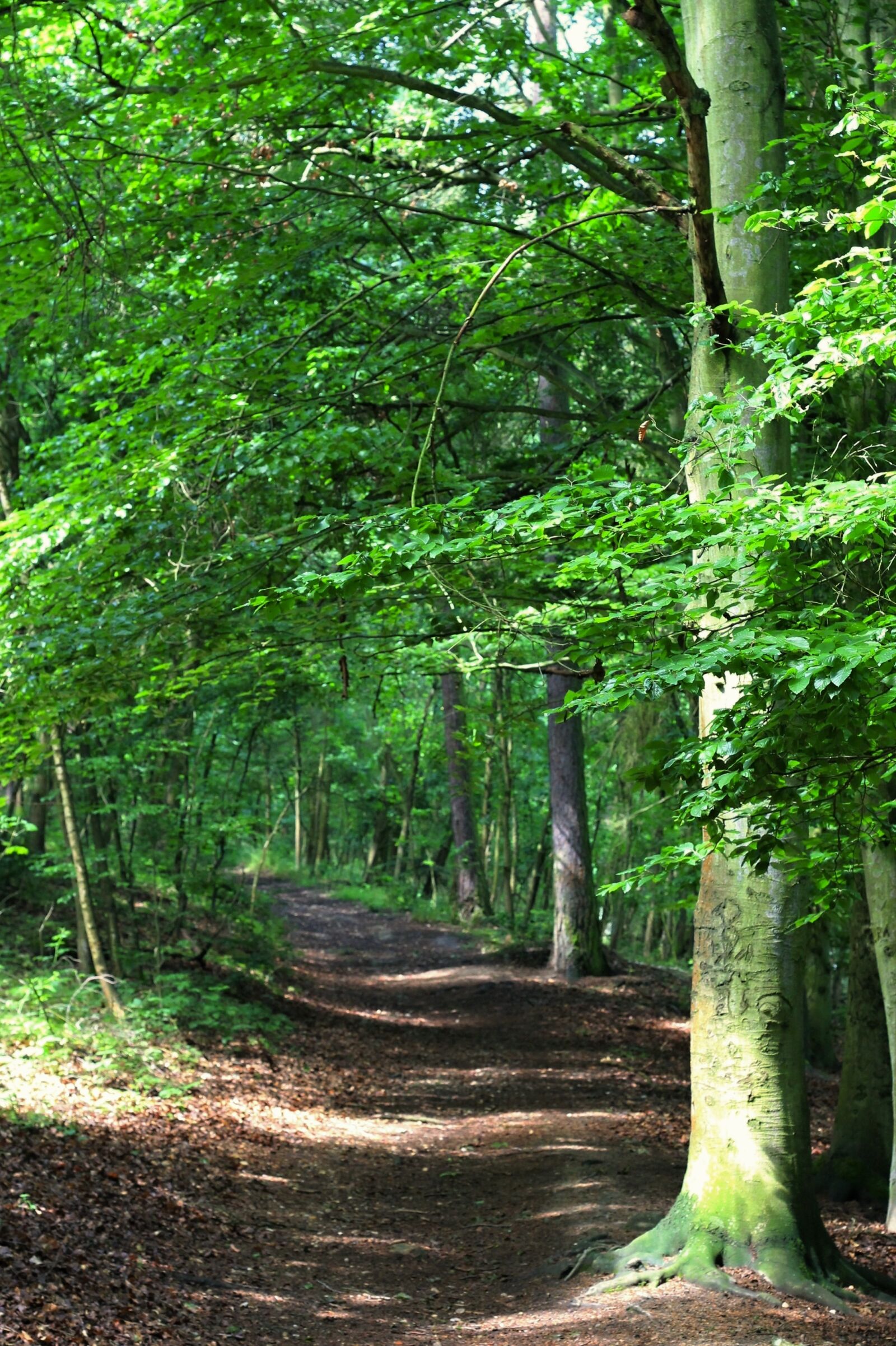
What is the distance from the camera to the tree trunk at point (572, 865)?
51.1 ft

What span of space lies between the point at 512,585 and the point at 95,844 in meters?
6.50

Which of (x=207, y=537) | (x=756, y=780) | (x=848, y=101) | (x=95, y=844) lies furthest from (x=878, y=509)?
(x=95, y=844)

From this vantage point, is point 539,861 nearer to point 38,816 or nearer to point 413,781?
point 413,781

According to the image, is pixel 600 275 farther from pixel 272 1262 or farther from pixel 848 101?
pixel 272 1262

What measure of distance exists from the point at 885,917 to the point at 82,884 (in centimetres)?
653

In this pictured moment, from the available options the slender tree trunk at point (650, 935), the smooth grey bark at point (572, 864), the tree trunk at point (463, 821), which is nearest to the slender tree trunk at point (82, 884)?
the smooth grey bark at point (572, 864)

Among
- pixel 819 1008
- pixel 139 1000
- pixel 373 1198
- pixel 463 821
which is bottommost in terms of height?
pixel 373 1198

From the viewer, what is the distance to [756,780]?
330 centimetres

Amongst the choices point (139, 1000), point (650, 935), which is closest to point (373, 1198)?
point (139, 1000)

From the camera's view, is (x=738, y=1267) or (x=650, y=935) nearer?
(x=738, y=1267)

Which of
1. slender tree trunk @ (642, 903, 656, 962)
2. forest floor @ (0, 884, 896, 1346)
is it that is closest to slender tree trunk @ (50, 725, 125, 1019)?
forest floor @ (0, 884, 896, 1346)

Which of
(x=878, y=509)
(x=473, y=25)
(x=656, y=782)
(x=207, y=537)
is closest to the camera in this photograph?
(x=878, y=509)

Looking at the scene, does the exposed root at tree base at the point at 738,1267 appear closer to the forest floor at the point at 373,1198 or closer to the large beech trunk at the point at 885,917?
the forest floor at the point at 373,1198

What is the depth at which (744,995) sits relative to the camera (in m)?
5.10
